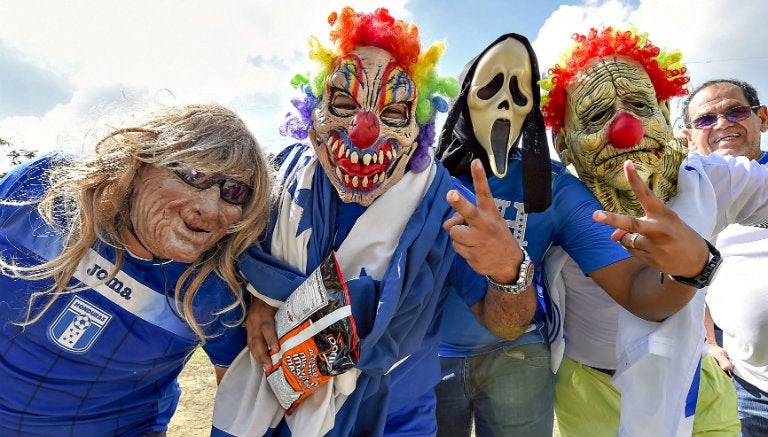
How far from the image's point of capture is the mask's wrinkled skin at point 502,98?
6.44 feet

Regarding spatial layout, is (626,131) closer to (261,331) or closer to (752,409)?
(261,331)

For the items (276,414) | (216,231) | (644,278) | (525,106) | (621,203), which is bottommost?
(276,414)

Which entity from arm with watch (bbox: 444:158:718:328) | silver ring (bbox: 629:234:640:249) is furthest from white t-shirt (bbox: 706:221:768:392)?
silver ring (bbox: 629:234:640:249)

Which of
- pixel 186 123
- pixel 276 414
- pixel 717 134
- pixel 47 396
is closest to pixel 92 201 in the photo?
pixel 186 123

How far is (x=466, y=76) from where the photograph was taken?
2.10 meters

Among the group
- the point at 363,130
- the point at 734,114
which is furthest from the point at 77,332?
the point at 734,114

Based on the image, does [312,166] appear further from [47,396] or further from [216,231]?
[47,396]

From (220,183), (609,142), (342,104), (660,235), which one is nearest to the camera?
(660,235)

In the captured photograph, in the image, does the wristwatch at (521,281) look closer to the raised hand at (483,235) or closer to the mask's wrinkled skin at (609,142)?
the raised hand at (483,235)

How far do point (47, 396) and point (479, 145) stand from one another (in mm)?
1760

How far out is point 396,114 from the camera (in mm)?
1794

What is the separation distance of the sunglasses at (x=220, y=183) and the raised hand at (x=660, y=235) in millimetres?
1101

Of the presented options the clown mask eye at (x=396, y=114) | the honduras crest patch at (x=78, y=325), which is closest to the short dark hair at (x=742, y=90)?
the clown mask eye at (x=396, y=114)

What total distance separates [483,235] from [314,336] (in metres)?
0.59
